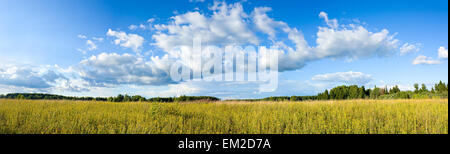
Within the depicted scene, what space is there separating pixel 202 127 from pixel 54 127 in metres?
3.94

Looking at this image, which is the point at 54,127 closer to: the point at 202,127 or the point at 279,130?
the point at 202,127

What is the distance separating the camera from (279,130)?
581cm

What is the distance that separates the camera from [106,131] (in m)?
5.45
